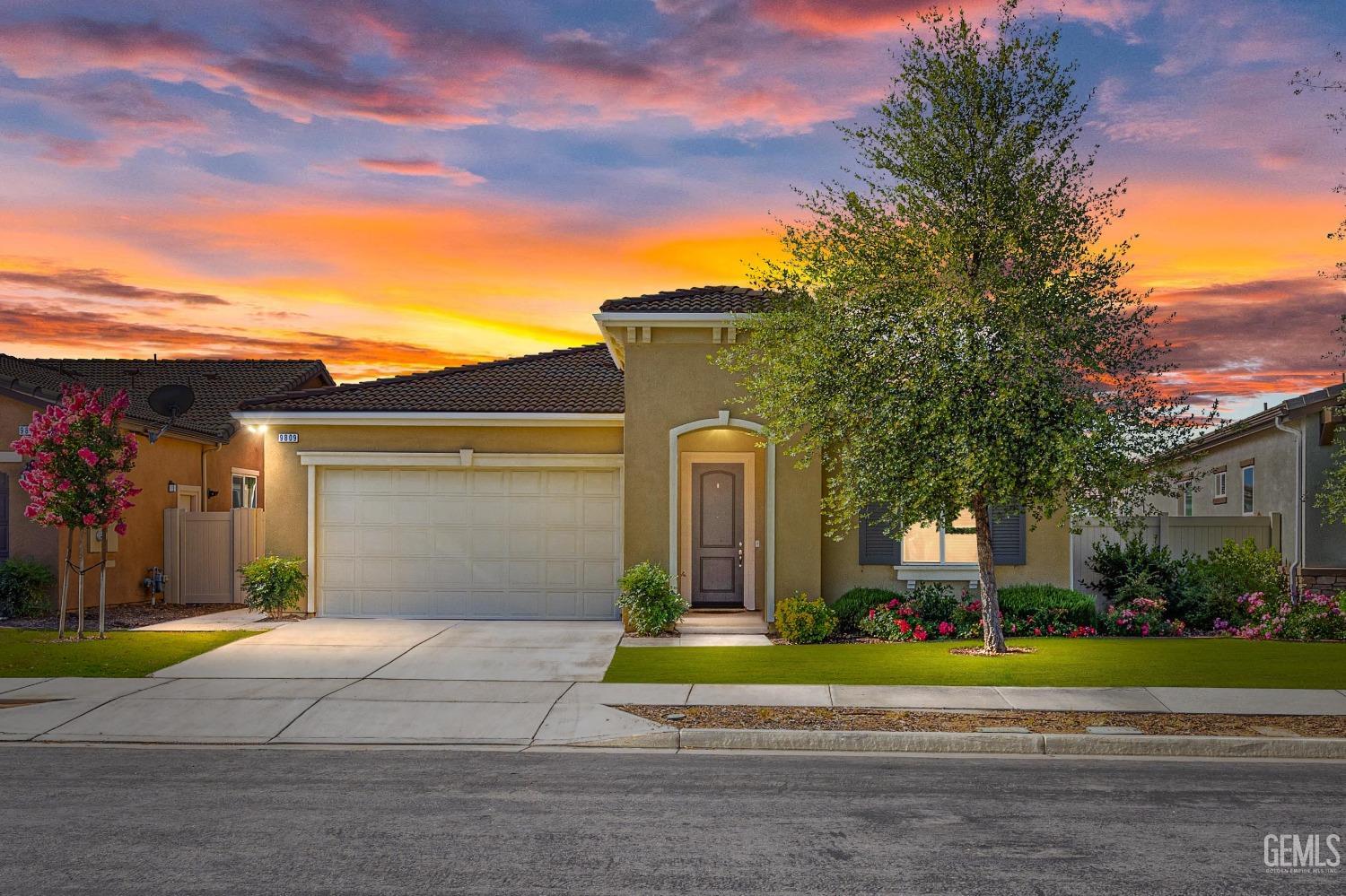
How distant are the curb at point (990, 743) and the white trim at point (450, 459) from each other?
925 centimetres

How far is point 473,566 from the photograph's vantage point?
63.5ft

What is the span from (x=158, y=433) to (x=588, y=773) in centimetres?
1605

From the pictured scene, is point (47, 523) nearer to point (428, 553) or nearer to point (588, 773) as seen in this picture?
point (428, 553)

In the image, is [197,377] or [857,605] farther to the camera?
[197,377]

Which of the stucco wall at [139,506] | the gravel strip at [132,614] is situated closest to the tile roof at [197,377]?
the stucco wall at [139,506]

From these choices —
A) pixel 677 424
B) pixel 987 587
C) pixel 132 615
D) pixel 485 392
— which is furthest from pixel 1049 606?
pixel 132 615

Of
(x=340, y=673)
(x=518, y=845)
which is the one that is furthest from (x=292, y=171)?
(x=518, y=845)

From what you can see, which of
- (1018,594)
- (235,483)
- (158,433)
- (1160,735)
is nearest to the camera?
(1160,735)

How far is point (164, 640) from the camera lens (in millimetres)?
16328

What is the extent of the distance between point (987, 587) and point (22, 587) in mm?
16008

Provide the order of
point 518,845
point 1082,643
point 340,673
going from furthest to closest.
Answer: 1. point 1082,643
2. point 340,673
3. point 518,845

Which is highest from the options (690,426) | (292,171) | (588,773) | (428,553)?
(292,171)

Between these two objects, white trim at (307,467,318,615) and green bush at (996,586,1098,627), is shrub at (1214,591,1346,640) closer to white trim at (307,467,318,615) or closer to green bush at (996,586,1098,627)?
green bush at (996,586,1098,627)

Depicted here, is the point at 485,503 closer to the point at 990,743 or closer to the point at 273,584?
the point at 273,584
